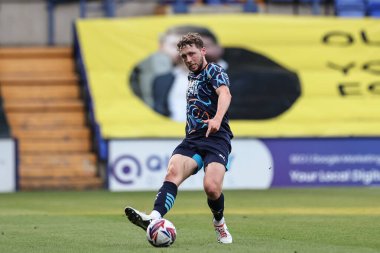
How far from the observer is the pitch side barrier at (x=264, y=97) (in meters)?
23.1

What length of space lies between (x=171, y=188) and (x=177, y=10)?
57.3 feet

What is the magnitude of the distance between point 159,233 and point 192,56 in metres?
1.72

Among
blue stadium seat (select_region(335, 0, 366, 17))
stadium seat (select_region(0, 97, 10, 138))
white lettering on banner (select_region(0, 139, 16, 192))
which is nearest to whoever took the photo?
white lettering on banner (select_region(0, 139, 16, 192))

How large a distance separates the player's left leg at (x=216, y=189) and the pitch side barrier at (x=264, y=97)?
12.3 m

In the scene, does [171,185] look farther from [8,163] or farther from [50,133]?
[50,133]

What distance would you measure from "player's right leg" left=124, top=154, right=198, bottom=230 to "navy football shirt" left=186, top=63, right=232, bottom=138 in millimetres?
333

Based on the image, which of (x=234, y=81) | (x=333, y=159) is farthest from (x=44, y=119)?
(x=333, y=159)

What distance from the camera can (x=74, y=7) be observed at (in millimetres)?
28750

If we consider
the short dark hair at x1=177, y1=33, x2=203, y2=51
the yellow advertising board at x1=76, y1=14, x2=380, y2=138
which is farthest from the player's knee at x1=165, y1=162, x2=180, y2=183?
the yellow advertising board at x1=76, y1=14, x2=380, y2=138

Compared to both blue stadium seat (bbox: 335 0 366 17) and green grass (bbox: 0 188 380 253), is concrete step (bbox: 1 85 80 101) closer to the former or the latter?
green grass (bbox: 0 188 380 253)

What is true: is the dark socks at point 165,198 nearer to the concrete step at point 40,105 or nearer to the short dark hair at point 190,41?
the short dark hair at point 190,41

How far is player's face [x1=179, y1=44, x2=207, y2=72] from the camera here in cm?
1017

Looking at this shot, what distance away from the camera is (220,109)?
1004 centimetres

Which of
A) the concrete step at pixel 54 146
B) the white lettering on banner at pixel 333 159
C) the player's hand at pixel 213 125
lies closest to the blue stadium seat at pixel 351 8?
the white lettering on banner at pixel 333 159
